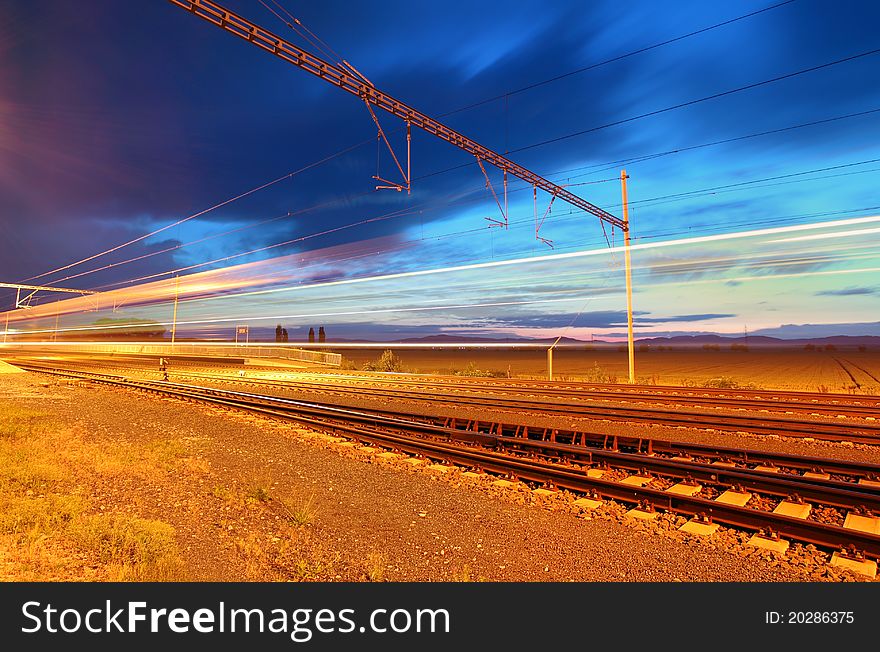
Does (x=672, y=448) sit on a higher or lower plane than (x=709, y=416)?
lower

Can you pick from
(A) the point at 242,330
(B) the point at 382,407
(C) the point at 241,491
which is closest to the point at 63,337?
(A) the point at 242,330

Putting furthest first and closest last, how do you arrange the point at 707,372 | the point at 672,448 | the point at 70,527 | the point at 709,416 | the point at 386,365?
the point at 707,372 < the point at 386,365 < the point at 709,416 < the point at 672,448 < the point at 70,527

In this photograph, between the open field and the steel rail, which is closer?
the steel rail

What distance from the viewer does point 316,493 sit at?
8609 millimetres

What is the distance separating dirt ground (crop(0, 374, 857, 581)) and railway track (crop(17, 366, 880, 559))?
Result: 15.1 inches

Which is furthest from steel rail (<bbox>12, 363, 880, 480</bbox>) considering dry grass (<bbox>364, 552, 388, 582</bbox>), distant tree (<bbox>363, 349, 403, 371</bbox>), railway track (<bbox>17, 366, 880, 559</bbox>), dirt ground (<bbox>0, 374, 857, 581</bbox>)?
distant tree (<bbox>363, 349, 403, 371</bbox>)

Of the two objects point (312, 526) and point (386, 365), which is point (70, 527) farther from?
point (386, 365)

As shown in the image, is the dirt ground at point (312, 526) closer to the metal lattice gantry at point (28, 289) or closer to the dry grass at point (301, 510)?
the dry grass at point (301, 510)

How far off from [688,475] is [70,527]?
9581 millimetres

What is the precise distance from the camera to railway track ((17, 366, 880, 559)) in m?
Answer: 6.61

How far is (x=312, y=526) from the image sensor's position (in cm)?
696
